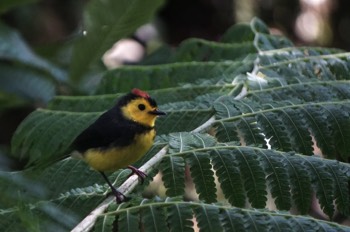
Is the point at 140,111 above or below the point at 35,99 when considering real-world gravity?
above

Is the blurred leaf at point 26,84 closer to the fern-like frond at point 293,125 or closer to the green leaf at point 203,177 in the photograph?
the fern-like frond at point 293,125

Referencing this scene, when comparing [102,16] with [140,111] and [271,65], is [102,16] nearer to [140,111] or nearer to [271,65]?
[140,111]

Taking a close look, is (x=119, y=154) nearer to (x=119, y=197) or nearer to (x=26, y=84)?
(x=119, y=197)

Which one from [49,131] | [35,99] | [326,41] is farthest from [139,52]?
[49,131]

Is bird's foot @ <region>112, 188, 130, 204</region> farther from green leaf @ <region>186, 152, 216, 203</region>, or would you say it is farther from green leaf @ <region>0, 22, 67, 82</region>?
green leaf @ <region>0, 22, 67, 82</region>

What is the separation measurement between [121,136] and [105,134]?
0.18 ft

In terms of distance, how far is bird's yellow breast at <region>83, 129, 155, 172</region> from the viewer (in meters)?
2.23

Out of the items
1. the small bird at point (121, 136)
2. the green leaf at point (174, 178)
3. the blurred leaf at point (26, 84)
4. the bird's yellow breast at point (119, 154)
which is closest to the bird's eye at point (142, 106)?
the small bird at point (121, 136)

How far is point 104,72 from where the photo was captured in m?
3.01

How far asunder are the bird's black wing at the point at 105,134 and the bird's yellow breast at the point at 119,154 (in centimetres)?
3

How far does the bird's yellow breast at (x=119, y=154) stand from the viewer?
7.32ft

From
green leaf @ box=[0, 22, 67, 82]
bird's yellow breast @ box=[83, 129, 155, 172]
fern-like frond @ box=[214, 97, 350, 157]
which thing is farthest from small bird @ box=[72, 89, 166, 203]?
green leaf @ box=[0, 22, 67, 82]

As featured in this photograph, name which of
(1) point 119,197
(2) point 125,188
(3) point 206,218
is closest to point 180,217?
(3) point 206,218

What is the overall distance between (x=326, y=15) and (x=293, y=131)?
4.50m
